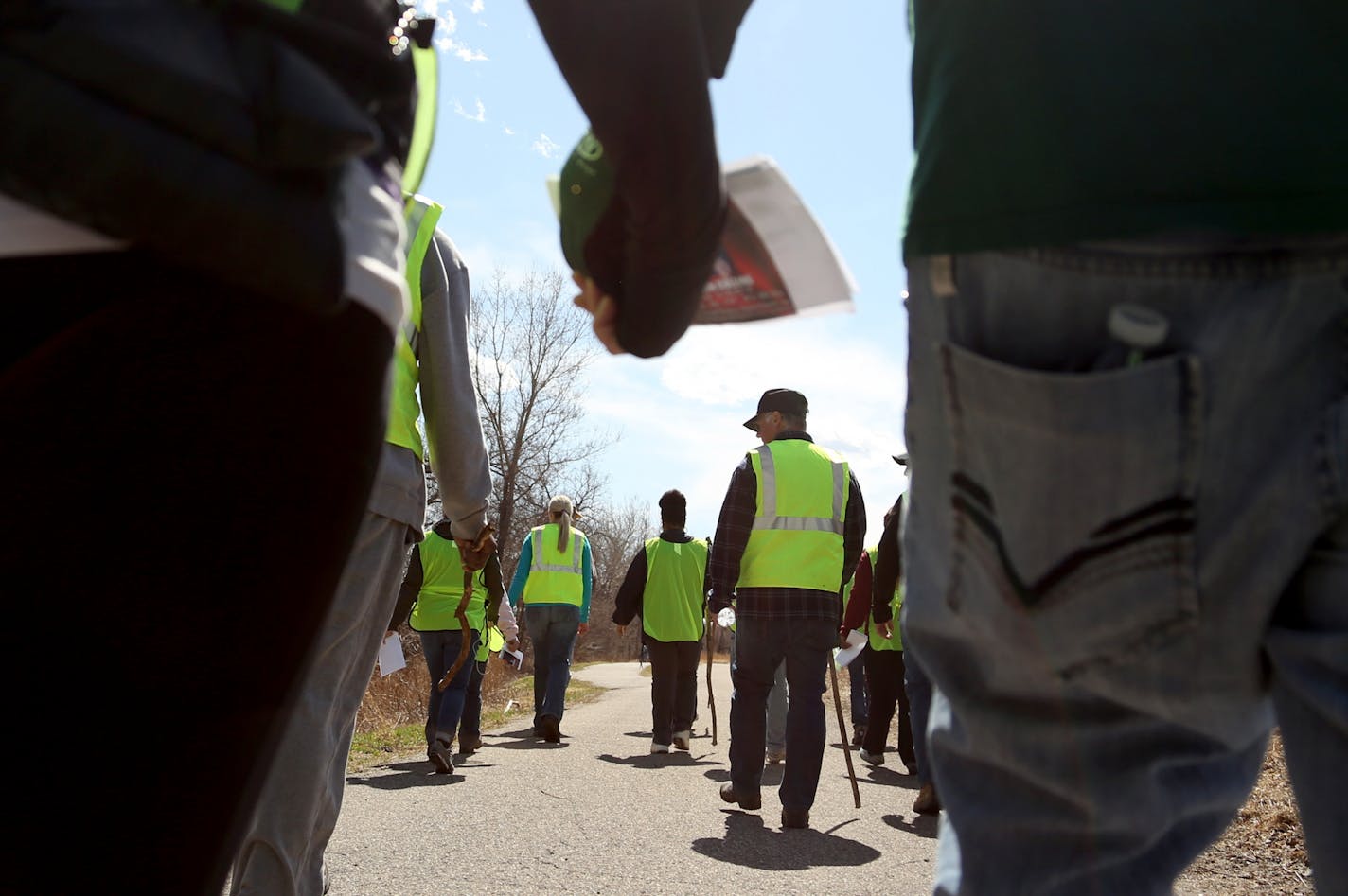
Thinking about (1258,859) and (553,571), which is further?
(553,571)

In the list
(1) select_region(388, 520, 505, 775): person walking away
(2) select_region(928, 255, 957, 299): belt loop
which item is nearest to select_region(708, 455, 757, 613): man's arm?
(1) select_region(388, 520, 505, 775): person walking away

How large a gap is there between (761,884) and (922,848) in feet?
→ 4.27

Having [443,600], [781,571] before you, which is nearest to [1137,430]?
[781,571]

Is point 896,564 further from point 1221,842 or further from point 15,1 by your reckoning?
point 15,1

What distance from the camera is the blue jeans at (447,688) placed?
8.21 metres

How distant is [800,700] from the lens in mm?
6289

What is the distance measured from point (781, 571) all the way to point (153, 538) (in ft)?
18.3

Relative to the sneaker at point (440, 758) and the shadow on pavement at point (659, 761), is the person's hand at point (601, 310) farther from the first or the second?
the shadow on pavement at point (659, 761)

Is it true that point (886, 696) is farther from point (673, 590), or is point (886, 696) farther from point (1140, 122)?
point (1140, 122)

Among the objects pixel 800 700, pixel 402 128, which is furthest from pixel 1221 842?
pixel 402 128

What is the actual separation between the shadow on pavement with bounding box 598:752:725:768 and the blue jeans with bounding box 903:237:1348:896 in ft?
26.4

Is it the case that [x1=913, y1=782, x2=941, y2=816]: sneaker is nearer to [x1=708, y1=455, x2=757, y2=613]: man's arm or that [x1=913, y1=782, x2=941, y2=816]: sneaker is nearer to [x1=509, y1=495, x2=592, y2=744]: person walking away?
[x1=708, y1=455, x2=757, y2=613]: man's arm

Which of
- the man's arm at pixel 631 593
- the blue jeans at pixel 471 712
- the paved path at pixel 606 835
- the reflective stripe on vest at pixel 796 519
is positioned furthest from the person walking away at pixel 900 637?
the blue jeans at pixel 471 712

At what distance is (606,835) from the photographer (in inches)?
220
